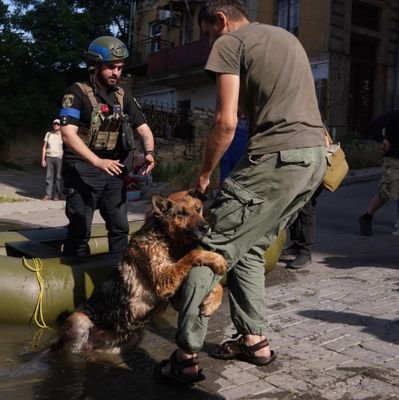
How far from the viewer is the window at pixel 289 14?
22.2 meters

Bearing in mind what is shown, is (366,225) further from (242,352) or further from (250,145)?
(250,145)

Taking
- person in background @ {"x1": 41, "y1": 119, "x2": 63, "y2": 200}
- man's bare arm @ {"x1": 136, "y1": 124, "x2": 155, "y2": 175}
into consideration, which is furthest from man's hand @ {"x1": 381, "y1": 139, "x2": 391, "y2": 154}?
person in background @ {"x1": 41, "y1": 119, "x2": 63, "y2": 200}

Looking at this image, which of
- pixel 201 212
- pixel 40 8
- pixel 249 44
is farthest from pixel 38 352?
pixel 40 8

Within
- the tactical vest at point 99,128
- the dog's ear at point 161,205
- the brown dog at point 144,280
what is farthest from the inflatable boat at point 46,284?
the dog's ear at point 161,205

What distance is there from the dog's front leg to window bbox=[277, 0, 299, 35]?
66.8ft

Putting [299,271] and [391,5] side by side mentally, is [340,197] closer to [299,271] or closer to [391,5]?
[299,271]

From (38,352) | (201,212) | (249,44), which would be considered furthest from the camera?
(38,352)

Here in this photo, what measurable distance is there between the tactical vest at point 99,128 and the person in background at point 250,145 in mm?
1495

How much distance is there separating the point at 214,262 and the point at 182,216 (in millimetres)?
494

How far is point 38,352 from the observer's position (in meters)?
3.88

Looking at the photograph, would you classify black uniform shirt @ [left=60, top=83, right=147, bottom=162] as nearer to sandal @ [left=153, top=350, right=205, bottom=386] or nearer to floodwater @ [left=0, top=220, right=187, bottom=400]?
floodwater @ [left=0, top=220, right=187, bottom=400]

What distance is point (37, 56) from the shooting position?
1129 inches

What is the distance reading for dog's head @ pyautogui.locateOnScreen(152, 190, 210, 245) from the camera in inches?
132

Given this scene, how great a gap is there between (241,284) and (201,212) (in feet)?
1.74
